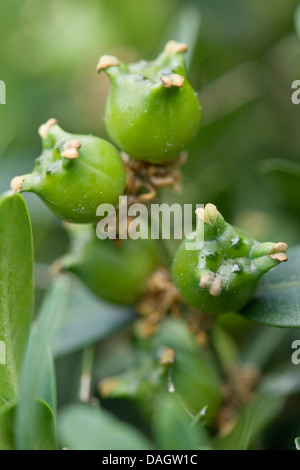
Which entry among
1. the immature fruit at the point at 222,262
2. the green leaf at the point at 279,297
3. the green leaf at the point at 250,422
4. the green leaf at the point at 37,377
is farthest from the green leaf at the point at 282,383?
the green leaf at the point at 37,377

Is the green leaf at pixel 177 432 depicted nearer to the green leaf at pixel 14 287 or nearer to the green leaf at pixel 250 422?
the green leaf at pixel 250 422

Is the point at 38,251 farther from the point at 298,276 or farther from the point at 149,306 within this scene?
the point at 298,276

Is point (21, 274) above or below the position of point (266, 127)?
below

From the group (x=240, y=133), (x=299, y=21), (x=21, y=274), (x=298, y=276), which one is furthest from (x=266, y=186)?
(x=21, y=274)

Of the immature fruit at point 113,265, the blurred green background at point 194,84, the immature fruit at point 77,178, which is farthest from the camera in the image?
the blurred green background at point 194,84

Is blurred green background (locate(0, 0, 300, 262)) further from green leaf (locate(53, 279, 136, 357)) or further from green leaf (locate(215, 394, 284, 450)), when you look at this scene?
green leaf (locate(215, 394, 284, 450))

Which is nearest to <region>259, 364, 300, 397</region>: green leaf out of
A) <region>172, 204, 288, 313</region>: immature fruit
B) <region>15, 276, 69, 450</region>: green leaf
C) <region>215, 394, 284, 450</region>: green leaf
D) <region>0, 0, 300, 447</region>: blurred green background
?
<region>215, 394, 284, 450</region>: green leaf
